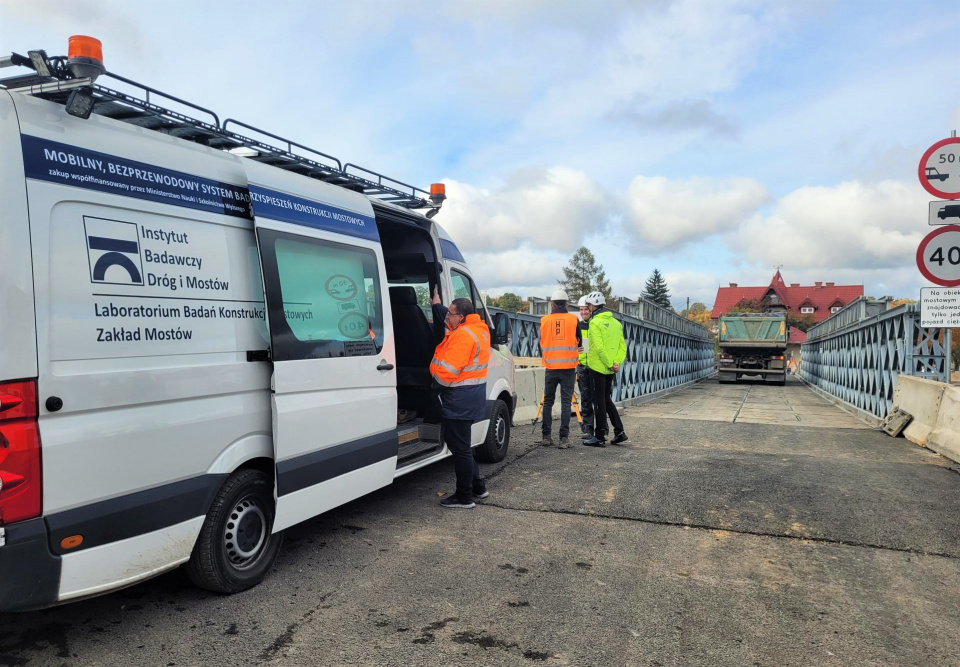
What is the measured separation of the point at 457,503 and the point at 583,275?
2798 inches

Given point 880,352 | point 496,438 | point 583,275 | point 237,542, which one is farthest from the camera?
point 583,275

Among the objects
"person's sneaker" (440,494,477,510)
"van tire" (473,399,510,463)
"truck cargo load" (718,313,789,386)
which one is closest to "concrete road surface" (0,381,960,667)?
"person's sneaker" (440,494,477,510)

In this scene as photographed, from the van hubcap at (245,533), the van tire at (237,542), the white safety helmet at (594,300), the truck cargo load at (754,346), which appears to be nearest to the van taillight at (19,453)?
the van tire at (237,542)

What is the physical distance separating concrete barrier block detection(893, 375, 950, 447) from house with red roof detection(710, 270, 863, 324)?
70.3 m

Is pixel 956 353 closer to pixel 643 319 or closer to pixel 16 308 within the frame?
pixel 643 319

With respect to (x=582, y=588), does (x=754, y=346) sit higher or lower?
higher

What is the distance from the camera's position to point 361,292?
430 cm

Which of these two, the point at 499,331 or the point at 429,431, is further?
the point at 499,331

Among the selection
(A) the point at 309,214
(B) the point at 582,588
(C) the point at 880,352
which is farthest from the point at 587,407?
(C) the point at 880,352

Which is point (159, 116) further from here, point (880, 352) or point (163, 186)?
point (880, 352)

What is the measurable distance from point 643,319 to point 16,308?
14.2m

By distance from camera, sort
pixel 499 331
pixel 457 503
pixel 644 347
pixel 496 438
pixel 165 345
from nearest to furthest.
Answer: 1. pixel 165 345
2. pixel 457 503
3. pixel 499 331
4. pixel 496 438
5. pixel 644 347

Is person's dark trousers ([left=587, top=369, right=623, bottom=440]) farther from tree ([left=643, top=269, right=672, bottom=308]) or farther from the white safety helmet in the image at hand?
tree ([left=643, top=269, right=672, bottom=308])

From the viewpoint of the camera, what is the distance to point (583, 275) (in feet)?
245
